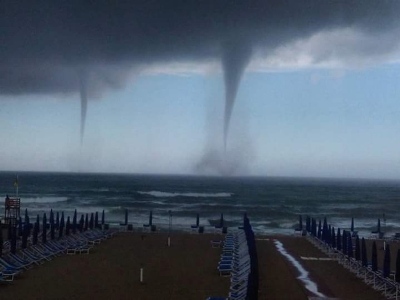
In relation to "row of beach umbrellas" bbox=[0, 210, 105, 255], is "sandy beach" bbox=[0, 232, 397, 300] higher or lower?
lower

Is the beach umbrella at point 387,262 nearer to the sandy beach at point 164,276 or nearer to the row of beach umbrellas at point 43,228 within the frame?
the sandy beach at point 164,276

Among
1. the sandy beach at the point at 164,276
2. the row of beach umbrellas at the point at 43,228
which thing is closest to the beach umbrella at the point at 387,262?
the sandy beach at the point at 164,276

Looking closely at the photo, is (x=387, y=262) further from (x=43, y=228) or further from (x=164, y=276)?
(x=43, y=228)

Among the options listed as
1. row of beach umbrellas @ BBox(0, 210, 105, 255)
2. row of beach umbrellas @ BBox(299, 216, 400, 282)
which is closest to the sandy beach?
row of beach umbrellas @ BBox(299, 216, 400, 282)

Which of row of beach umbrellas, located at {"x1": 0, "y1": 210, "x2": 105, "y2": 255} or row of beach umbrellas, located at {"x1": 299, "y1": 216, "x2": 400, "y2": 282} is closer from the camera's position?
row of beach umbrellas, located at {"x1": 299, "y1": 216, "x2": 400, "y2": 282}

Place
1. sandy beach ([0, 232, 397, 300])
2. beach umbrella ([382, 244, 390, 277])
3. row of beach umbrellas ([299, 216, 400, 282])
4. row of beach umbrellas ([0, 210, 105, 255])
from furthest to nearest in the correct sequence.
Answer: row of beach umbrellas ([0, 210, 105, 255]) < row of beach umbrellas ([299, 216, 400, 282]) < beach umbrella ([382, 244, 390, 277]) < sandy beach ([0, 232, 397, 300])

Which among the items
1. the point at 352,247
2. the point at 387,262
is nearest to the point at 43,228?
the point at 352,247

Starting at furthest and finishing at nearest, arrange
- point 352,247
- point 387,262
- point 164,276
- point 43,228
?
1. point 43,228
2. point 352,247
3. point 164,276
4. point 387,262

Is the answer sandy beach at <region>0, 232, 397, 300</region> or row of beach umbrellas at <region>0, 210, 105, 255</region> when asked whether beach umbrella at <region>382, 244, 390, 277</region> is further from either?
row of beach umbrellas at <region>0, 210, 105, 255</region>

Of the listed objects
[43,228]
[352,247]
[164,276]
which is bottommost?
[164,276]
